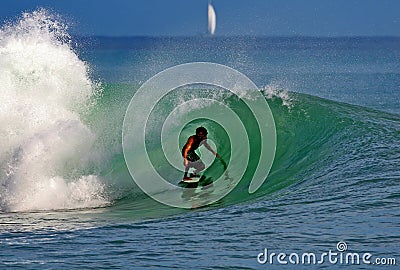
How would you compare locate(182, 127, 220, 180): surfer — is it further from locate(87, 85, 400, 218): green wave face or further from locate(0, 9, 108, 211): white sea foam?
locate(0, 9, 108, 211): white sea foam

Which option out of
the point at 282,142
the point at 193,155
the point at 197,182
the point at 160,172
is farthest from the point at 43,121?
the point at 282,142

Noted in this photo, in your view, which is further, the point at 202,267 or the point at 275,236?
the point at 275,236

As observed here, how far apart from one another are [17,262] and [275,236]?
9.46ft

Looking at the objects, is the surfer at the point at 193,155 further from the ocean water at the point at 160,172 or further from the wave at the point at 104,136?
the ocean water at the point at 160,172

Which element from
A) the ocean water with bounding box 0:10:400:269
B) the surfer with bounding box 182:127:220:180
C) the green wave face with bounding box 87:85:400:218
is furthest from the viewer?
the surfer with bounding box 182:127:220:180

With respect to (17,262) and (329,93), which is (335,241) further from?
(329,93)

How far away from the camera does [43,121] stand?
1428 cm

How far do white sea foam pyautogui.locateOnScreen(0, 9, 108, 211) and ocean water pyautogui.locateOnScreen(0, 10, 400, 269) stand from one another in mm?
28

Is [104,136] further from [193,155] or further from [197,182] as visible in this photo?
[197,182]

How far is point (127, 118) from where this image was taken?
15852 mm

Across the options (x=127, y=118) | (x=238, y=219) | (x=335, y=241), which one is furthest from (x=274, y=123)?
(x=335, y=241)

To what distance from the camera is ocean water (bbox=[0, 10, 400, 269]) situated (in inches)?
321

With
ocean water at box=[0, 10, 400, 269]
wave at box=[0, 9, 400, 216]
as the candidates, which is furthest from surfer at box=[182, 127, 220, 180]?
ocean water at box=[0, 10, 400, 269]

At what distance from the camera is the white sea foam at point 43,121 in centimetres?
1206
